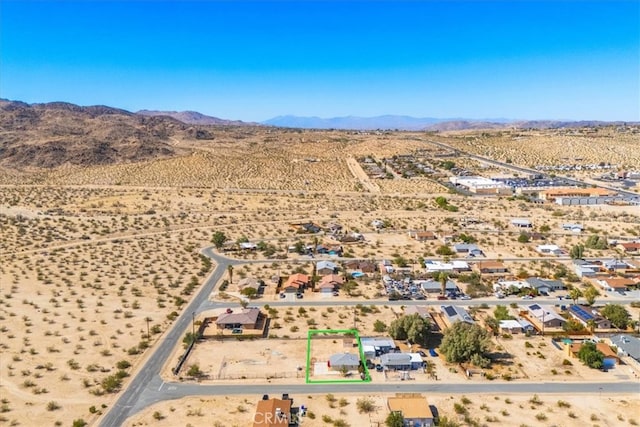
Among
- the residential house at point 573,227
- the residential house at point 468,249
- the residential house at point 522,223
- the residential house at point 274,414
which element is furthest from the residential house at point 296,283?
the residential house at point 573,227

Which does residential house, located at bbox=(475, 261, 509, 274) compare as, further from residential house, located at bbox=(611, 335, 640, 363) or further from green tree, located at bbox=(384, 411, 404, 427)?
green tree, located at bbox=(384, 411, 404, 427)

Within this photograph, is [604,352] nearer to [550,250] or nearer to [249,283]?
[550,250]

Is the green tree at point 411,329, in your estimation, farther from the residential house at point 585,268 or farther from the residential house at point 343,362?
the residential house at point 585,268

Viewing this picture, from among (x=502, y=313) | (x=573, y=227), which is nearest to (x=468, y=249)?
(x=502, y=313)

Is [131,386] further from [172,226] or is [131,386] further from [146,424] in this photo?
[172,226]

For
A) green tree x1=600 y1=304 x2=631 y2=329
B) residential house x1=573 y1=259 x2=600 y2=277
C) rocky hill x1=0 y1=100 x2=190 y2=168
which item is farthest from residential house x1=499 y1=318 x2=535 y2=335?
rocky hill x1=0 y1=100 x2=190 y2=168
